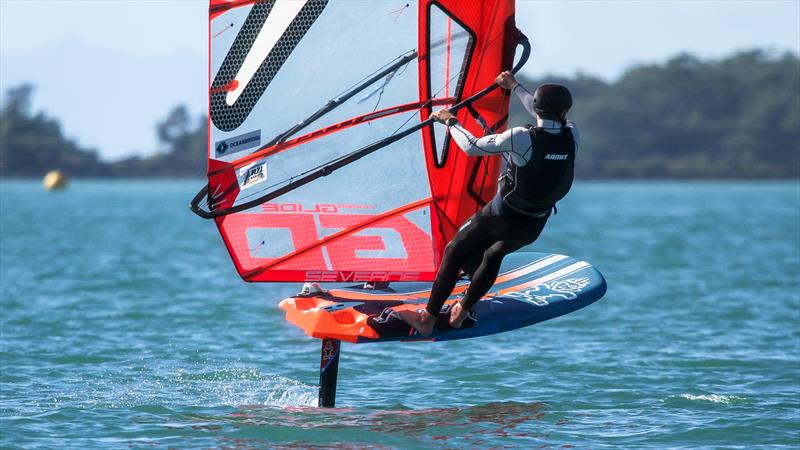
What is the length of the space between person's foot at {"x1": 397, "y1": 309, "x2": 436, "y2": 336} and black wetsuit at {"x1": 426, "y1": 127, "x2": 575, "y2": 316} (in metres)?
0.04

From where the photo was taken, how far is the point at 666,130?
141 m

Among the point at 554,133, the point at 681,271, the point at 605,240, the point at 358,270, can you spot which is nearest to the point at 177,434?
the point at 358,270

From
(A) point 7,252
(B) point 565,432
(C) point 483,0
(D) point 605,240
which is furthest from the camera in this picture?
(D) point 605,240

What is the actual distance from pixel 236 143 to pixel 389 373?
3.46m

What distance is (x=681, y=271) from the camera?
74.7ft

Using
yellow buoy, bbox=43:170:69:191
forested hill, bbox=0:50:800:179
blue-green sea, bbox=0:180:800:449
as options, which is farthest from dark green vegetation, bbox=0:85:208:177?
blue-green sea, bbox=0:180:800:449

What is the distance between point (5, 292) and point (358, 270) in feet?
35.1

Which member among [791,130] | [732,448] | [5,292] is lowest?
[732,448]

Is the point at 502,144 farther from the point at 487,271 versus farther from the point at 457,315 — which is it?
the point at 457,315

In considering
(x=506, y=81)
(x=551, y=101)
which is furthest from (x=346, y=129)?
(x=551, y=101)

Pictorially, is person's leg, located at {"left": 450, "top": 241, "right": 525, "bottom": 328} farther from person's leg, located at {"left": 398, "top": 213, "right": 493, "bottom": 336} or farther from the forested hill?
the forested hill

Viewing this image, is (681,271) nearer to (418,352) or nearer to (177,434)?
(418,352)

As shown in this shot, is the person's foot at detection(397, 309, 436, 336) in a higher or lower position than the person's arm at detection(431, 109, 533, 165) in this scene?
lower

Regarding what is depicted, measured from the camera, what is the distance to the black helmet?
7465 millimetres
